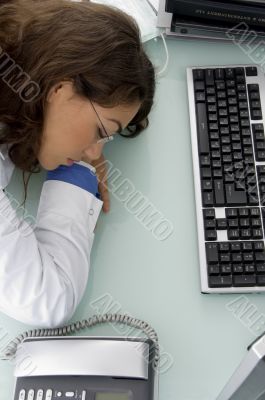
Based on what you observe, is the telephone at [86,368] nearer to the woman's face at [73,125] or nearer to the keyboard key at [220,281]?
the keyboard key at [220,281]

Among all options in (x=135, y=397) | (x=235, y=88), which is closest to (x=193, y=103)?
(x=235, y=88)

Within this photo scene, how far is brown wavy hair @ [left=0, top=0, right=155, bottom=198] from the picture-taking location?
617 millimetres

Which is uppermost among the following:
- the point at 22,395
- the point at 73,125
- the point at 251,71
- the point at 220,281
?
the point at 251,71

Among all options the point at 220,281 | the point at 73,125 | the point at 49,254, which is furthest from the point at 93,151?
the point at 220,281

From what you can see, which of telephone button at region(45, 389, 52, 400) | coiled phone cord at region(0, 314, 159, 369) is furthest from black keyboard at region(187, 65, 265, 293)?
telephone button at region(45, 389, 52, 400)

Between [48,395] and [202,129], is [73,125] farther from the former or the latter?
[48,395]

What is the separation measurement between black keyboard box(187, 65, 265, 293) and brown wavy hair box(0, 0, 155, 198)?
0.55 ft

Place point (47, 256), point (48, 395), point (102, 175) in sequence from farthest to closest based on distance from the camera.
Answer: point (102, 175) < point (47, 256) < point (48, 395)

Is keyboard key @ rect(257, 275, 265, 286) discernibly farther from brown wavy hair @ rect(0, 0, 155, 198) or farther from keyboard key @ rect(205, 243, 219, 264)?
brown wavy hair @ rect(0, 0, 155, 198)

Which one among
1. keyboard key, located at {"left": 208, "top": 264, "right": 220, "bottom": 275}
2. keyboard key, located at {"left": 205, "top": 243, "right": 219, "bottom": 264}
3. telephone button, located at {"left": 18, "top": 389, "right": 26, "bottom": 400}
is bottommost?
telephone button, located at {"left": 18, "top": 389, "right": 26, "bottom": 400}

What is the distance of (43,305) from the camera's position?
64cm

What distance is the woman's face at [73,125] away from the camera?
643 millimetres

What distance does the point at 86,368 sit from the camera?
1.91 ft

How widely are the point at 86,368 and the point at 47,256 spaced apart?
173 millimetres
